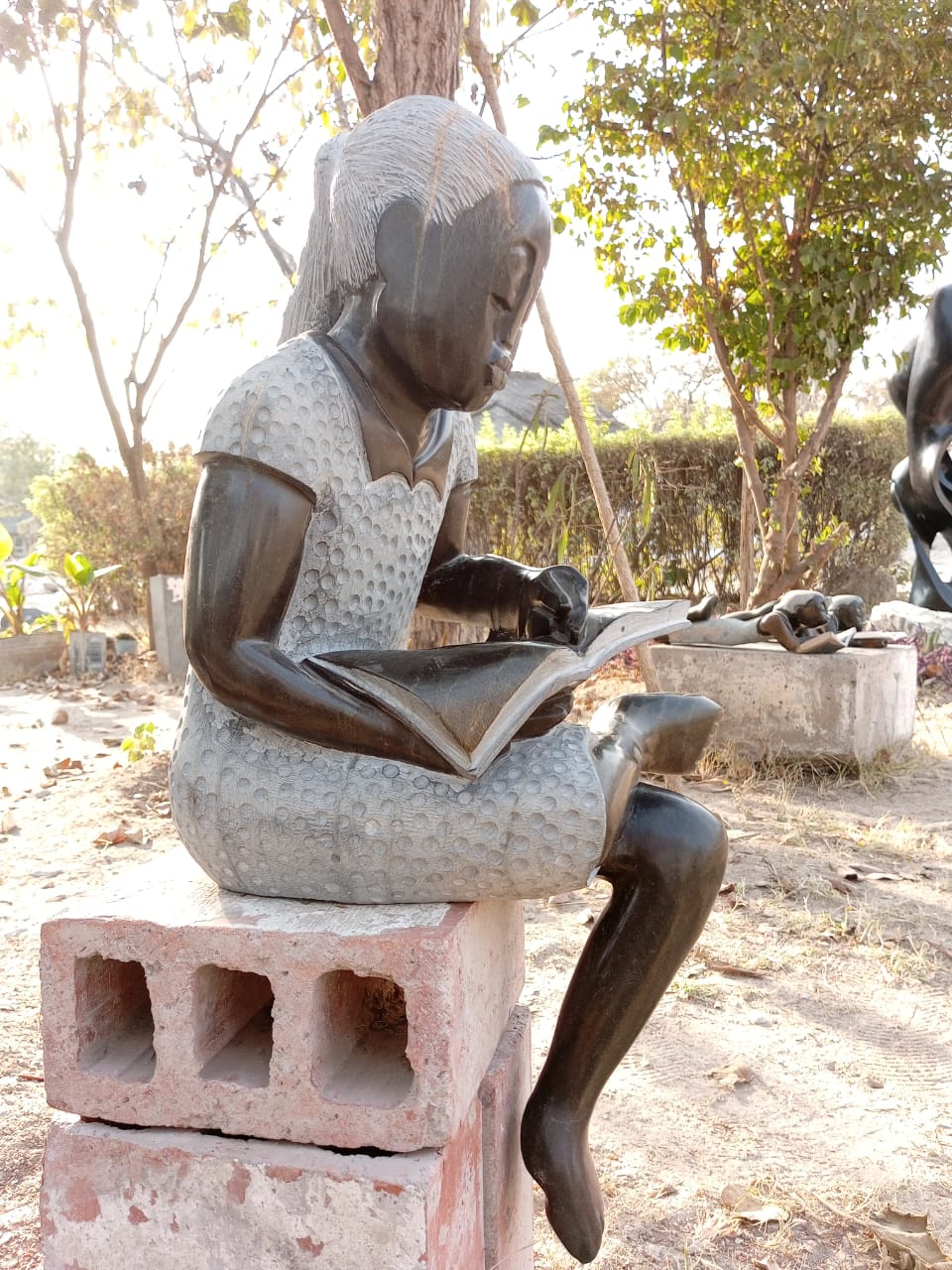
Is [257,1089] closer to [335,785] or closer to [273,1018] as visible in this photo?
[273,1018]

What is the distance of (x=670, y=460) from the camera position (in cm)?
944

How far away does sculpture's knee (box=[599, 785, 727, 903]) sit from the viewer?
1423mm

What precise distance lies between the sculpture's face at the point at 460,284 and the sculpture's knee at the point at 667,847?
618mm

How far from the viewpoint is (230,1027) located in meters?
1.45

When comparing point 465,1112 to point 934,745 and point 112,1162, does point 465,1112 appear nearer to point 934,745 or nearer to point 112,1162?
point 112,1162

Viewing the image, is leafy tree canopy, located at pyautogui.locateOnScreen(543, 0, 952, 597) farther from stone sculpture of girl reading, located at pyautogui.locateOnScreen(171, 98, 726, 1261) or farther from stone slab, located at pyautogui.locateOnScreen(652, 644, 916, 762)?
stone sculpture of girl reading, located at pyautogui.locateOnScreen(171, 98, 726, 1261)

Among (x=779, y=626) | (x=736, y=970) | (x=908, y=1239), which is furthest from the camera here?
(x=779, y=626)

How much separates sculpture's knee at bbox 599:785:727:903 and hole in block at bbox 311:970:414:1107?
36 centimetres

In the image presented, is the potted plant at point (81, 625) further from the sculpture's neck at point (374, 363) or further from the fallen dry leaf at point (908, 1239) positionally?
the fallen dry leaf at point (908, 1239)

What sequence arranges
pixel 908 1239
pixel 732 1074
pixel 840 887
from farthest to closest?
pixel 840 887 < pixel 732 1074 < pixel 908 1239

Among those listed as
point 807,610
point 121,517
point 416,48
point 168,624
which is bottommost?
point 168,624

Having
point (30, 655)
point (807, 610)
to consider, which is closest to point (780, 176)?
point (807, 610)

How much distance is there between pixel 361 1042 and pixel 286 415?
0.87 m

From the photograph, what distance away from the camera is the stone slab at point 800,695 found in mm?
4988
